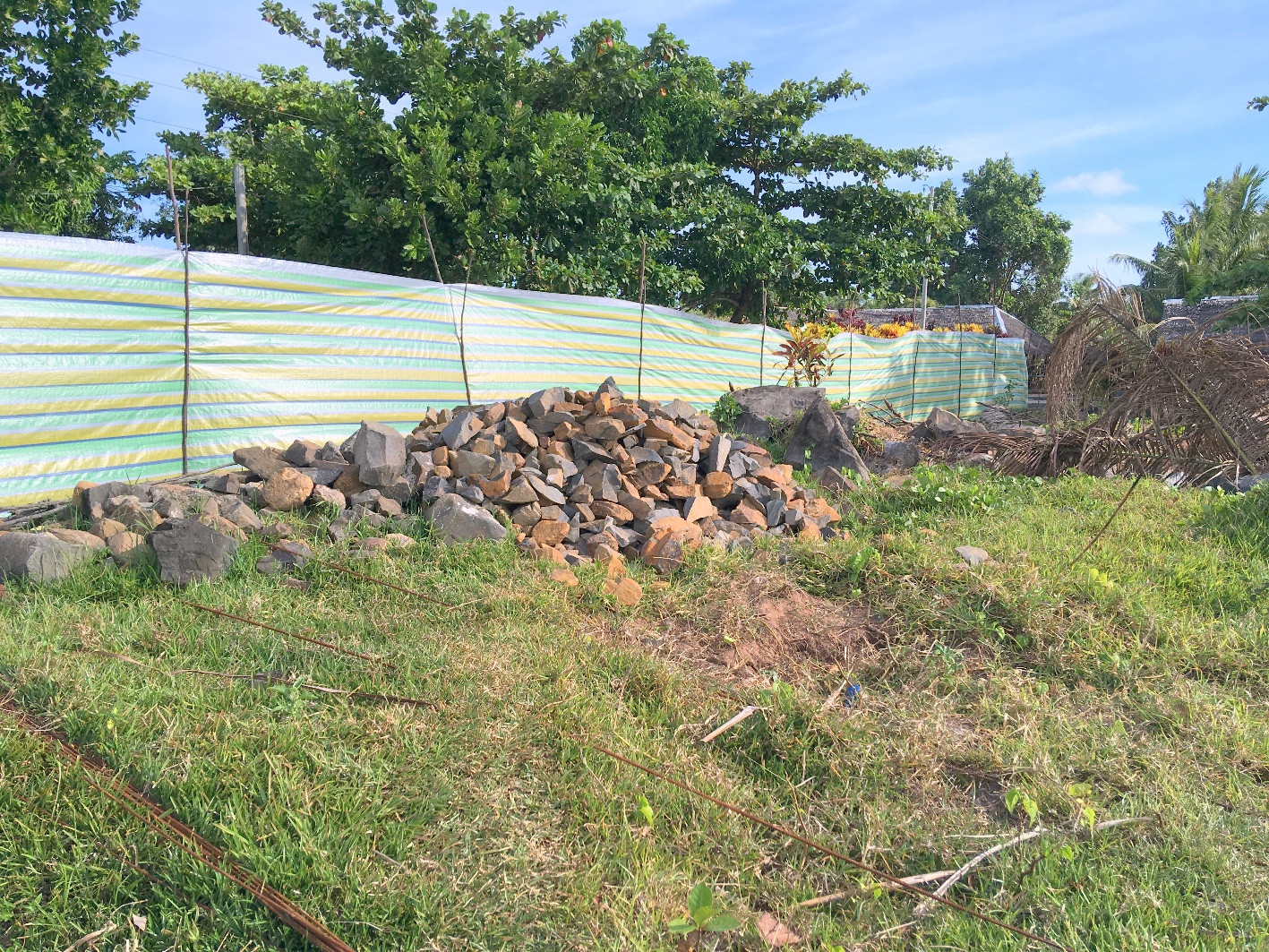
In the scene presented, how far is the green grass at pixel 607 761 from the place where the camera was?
6.64 feet

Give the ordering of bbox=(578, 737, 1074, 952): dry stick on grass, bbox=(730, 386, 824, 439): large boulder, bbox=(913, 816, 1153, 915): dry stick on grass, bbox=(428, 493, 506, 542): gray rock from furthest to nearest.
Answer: bbox=(730, 386, 824, 439): large boulder
bbox=(428, 493, 506, 542): gray rock
bbox=(913, 816, 1153, 915): dry stick on grass
bbox=(578, 737, 1074, 952): dry stick on grass

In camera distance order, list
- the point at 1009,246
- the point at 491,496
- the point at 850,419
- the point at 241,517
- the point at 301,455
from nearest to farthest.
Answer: the point at 241,517
the point at 491,496
the point at 301,455
the point at 850,419
the point at 1009,246

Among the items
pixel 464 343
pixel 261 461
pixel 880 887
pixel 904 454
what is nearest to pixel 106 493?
pixel 261 461

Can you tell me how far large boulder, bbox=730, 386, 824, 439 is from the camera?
28.0 ft

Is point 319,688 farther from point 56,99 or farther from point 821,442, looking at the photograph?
point 56,99

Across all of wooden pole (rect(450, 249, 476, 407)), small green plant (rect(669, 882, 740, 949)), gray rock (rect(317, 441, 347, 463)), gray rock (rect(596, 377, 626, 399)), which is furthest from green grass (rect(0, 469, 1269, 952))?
wooden pole (rect(450, 249, 476, 407))

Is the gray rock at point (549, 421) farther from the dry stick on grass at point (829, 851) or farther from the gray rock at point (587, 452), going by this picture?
the dry stick on grass at point (829, 851)

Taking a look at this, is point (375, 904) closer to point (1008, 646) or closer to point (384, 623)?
point (384, 623)

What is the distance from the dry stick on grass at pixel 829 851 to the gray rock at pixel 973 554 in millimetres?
2466

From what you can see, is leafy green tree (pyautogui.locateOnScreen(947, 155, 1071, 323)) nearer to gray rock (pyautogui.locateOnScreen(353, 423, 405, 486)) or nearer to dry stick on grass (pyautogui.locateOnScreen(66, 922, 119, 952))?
gray rock (pyautogui.locateOnScreen(353, 423, 405, 486))

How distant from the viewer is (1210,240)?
26.7 m

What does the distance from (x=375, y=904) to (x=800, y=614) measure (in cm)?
247

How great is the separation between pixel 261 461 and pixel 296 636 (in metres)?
2.25

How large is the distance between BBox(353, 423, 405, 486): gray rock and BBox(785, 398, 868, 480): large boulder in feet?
12.2
